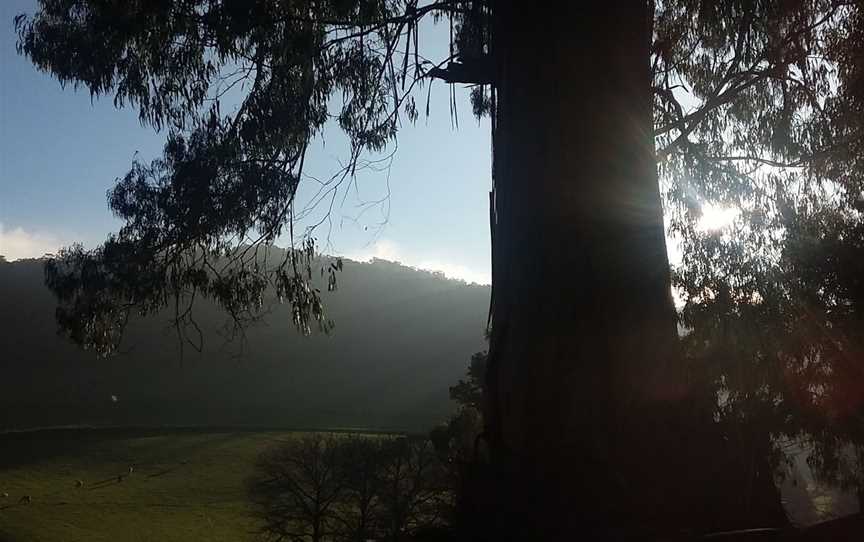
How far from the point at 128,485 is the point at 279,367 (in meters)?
23.2

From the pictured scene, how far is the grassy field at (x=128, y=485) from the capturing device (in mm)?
24469

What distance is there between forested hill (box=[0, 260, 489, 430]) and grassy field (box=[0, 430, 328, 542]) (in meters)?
6.96

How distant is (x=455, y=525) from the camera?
6.89ft

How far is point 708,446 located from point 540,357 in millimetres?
544

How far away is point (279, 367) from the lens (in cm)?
5403

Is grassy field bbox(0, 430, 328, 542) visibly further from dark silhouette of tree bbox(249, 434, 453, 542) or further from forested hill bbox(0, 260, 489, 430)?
forested hill bbox(0, 260, 489, 430)

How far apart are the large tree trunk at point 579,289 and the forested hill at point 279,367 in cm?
4161

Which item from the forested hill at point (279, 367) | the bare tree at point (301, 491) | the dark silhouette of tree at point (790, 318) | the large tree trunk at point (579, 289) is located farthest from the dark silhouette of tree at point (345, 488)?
the forested hill at point (279, 367)

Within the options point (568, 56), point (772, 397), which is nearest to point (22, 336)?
point (772, 397)

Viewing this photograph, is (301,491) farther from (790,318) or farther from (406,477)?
(790,318)

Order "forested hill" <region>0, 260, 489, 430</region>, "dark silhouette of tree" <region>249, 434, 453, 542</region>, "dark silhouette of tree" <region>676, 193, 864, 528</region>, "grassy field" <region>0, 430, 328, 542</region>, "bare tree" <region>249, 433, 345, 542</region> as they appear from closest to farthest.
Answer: "dark silhouette of tree" <region>676, 193, 864, 528</region>, "dark silhouette of tree" <region>249, 434, 453, 542</region>, "bare tree" <region>249, 433, 345, 542</region>, "grassy field" <region>0, 430, 328, 542</region>, "forested hill" <region>0, 260, 489, 430</region>

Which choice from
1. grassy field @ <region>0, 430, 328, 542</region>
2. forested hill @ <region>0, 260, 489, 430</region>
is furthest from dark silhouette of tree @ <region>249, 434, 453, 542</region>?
forested hill @ <region>0, 260, 489, 430</region>

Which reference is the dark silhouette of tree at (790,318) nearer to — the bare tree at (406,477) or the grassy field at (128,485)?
the bare tree at (406,477)

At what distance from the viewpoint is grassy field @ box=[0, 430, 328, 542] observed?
24.5 m
